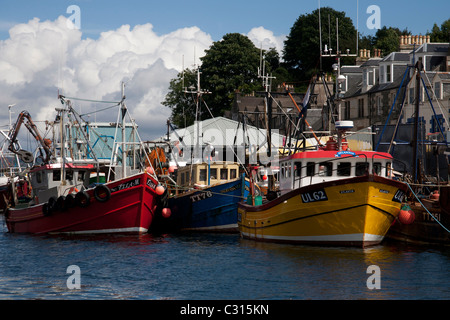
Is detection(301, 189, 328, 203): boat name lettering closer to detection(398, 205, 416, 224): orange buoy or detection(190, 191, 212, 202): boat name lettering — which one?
detection(398, 205, 416, 224): orange buoy

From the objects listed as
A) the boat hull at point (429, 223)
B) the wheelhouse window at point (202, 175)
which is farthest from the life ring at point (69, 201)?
the boat hull at point (429, 223)

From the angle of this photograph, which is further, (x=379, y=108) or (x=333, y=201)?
(x=379, y=108)

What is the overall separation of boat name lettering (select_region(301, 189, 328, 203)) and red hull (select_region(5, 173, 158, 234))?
400 inches

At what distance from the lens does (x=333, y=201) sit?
2423cm

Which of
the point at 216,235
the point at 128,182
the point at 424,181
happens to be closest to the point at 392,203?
the point at 424,181

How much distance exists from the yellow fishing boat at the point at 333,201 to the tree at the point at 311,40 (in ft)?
198

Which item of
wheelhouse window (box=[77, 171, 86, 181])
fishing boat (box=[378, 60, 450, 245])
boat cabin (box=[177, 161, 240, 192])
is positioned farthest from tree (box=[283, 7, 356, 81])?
fishing boat (box=[378, 60, 450, 245])

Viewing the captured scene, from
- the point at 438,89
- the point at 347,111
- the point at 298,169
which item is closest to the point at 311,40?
the point at 347,111

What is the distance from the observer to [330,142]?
26.8 m

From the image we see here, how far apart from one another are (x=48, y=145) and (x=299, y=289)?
29255 mm

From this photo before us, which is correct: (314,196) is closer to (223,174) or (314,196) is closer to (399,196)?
(399,196)

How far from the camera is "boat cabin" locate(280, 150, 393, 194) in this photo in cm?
2595

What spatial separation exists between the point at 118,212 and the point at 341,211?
42.1ft

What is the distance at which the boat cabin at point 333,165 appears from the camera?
26.0 m
